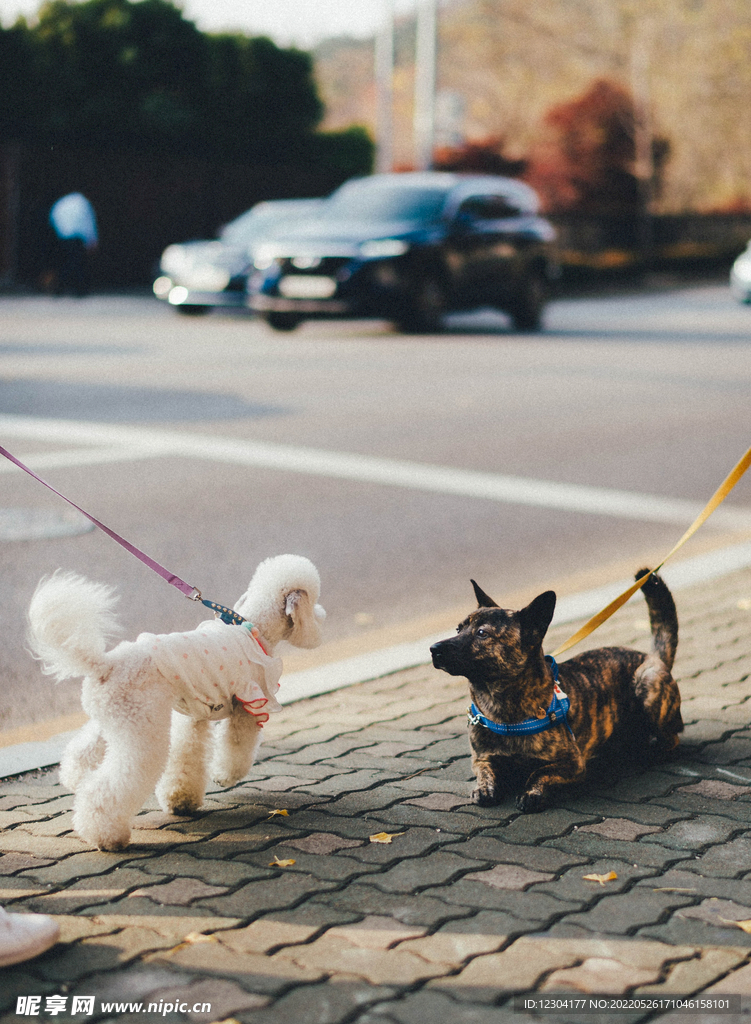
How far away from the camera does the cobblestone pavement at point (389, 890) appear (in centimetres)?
283

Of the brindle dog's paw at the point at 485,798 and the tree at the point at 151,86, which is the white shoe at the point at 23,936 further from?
the tree at the point at 151,86

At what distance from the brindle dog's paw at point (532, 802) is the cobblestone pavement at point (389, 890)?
38mm

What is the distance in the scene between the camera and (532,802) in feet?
12.5

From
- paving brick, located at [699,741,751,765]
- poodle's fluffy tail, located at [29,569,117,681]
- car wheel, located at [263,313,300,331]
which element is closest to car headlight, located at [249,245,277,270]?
car wheel, located at [263,313,300,331]

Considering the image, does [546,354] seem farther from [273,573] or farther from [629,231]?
[629,231]

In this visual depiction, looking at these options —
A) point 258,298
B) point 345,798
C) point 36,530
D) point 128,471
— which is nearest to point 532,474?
point 128,471

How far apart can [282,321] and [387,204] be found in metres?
2.29

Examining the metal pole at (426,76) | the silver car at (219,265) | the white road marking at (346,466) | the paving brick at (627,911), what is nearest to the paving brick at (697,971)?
the paving brick at (627,911)

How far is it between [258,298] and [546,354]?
4.21 metres

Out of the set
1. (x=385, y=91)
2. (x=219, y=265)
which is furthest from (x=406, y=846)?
(x=385, y=91)

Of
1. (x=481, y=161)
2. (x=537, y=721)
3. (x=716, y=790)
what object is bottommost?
(x=716, y=790)

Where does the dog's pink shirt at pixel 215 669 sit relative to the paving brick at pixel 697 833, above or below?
above

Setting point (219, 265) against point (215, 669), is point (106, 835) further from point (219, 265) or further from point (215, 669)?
point (219, 265)

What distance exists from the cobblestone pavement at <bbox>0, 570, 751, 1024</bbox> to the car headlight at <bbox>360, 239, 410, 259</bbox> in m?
13.9
